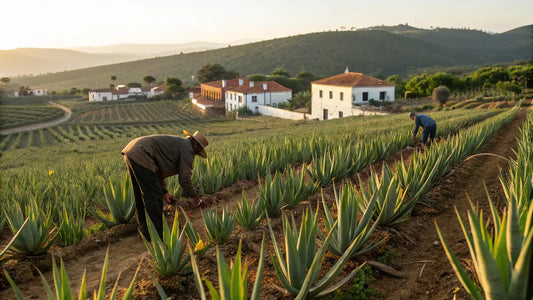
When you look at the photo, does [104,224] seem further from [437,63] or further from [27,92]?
[27,92]

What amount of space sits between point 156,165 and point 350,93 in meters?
38.4

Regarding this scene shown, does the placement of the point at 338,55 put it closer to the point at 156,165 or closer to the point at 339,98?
the point at 339,98

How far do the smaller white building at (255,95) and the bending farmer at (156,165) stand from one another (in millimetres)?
52551

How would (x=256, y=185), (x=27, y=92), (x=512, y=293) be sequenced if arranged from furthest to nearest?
(x=27, y=92)
(x=256, y=185)
(x=512, y=293)

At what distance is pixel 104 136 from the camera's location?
141ft

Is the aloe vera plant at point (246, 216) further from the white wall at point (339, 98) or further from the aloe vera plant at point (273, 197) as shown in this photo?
the white wall at point (339, 98)

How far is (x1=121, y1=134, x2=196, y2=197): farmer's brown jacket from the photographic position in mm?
4809

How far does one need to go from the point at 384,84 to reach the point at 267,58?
76601 millimetres

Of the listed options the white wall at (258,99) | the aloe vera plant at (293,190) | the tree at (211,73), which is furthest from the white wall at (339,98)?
the tree at (211,73)

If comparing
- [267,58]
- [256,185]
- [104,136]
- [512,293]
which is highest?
[267,58]

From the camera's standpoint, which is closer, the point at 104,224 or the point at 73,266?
the point at 73,266

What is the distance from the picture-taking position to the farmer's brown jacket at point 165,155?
4.81 m

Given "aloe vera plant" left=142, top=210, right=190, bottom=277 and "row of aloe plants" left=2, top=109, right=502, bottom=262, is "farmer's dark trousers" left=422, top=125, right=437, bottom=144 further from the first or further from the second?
"aloe vera plant" left=142, top=210, right=190, bottom=277

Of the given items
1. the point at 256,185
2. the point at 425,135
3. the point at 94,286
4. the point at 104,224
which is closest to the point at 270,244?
the point at 94,286
